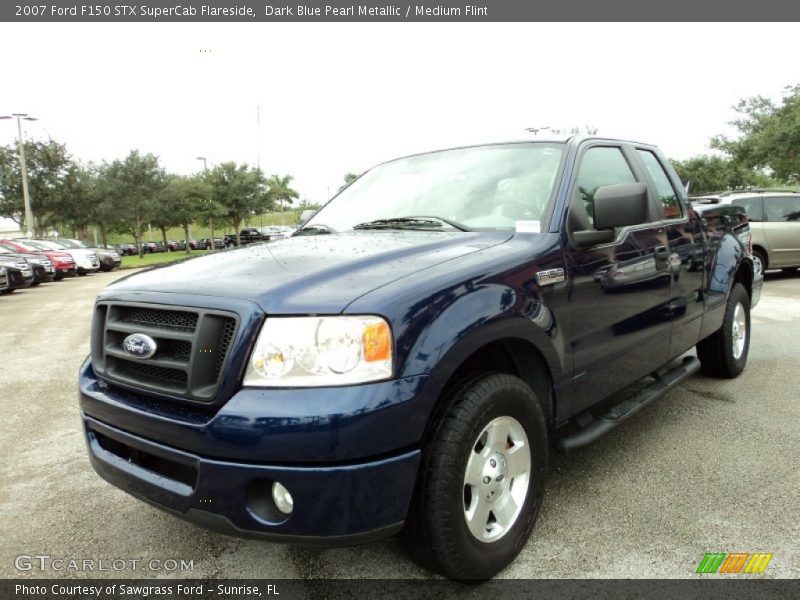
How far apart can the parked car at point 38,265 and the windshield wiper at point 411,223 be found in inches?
649

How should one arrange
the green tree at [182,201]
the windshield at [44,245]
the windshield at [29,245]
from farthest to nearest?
1. the green tree at [182,201]
2. the windshield at [44,245]
3. the windshield at [29,245]

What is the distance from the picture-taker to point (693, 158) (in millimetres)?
48938

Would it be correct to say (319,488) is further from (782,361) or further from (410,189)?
(782,361)

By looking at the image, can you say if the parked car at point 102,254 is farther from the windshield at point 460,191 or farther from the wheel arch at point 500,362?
the wheel arch at point 500,362

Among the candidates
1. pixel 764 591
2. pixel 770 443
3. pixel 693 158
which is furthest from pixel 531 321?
pixel 693 158

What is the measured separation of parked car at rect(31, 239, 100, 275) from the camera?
21766mm

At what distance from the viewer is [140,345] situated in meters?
2.14

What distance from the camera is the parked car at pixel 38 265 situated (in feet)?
55.2

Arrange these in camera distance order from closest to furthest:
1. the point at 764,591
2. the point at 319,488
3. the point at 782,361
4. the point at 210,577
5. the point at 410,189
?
1. the point at 319,488
2. the point at 764,591
3. the point at 210,577
4. the point at 410,189
5. the point at 782,361

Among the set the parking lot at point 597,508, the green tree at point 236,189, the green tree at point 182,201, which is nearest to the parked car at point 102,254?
the green tree at point 182,201

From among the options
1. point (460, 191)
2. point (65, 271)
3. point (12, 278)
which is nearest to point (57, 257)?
point (65, 271)

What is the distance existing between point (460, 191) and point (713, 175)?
4883 cm

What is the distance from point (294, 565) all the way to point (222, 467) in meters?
0.79

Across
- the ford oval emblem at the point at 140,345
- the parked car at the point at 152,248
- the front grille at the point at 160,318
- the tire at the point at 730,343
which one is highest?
the front grille at the point at 160,318
